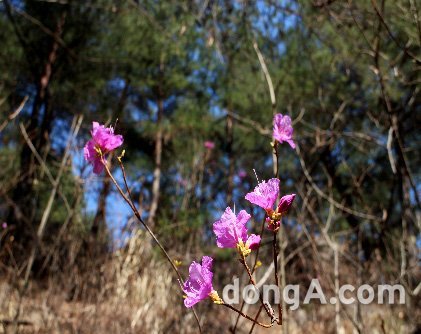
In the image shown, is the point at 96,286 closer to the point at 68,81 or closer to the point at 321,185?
the point at 68,81

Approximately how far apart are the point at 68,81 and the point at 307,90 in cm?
347

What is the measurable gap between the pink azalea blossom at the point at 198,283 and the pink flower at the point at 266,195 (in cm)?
13

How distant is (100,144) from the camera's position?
38.2 inches

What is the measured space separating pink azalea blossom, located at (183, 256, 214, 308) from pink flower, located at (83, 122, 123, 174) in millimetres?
308

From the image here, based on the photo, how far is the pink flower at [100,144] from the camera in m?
0.96

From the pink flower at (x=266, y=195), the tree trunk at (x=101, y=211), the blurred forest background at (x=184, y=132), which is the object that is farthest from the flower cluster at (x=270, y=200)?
the blurred forest background at (x=184, y=132)

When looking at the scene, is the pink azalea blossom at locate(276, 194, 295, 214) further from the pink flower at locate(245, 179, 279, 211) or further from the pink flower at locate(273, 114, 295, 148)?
the pink flower at locate(273, 114, 295, 148)

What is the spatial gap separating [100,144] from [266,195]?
1.22 feet

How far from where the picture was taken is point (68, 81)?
6973mm

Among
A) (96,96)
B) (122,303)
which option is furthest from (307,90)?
(122,303)

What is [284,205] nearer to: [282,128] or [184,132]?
[282,128]
